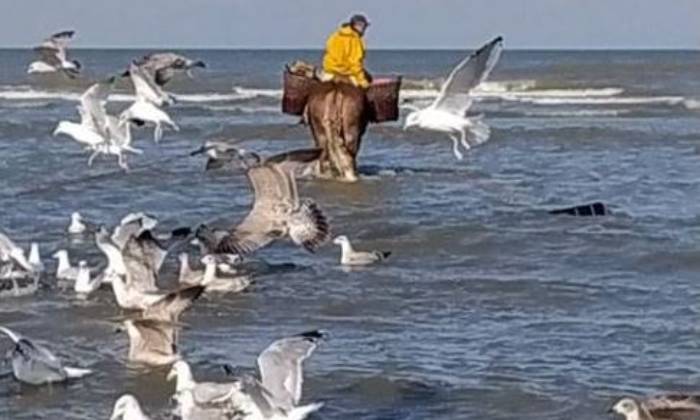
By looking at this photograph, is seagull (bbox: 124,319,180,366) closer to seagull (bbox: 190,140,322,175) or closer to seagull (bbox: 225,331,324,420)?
seagull (bbox: 225,331,324,420)

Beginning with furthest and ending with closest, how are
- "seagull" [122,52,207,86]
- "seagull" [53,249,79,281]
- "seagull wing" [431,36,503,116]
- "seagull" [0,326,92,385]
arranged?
1. "seagull" [122,52,207,86]
2. "seagull wing" [431,36,503,116]
3. "seagull" [53,249,79,281]
4. "seagull" [0,326,92,385]

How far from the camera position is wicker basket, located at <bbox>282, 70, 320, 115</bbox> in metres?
17.4

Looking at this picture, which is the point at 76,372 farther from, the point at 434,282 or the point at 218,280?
the point at 434,282

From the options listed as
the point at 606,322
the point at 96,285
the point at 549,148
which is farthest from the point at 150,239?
the point at 549,148

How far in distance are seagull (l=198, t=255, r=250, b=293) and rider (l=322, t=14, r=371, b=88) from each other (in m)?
5.25

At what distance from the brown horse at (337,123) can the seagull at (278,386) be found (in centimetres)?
954

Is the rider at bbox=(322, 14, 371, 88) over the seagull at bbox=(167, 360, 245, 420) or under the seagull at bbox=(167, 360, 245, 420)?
over

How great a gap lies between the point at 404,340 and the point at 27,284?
2901 mm

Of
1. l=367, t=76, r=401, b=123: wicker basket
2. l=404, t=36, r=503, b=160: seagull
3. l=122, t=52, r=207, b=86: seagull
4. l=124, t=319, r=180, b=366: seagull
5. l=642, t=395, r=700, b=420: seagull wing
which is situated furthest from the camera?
l=367, t=76, r=401, b=123: wicker basket

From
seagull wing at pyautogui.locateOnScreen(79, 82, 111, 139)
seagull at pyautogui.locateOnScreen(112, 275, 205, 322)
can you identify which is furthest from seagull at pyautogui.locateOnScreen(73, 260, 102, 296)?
seagull wing at pyautogui.locateOnScreen(79, 82, 111, 139)

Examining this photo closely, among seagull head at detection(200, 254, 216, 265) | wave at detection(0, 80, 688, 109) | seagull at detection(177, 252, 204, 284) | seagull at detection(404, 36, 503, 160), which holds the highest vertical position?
wave at detection(0, 80, 688, 109)

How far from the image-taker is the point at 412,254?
13.0 metres

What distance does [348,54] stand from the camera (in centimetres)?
1673

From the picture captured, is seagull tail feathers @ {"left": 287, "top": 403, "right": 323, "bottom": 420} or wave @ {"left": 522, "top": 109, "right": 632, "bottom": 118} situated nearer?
seagull tail feathers @ {"left": 287, "top": 403, "right": 323, "bottom": 420}
